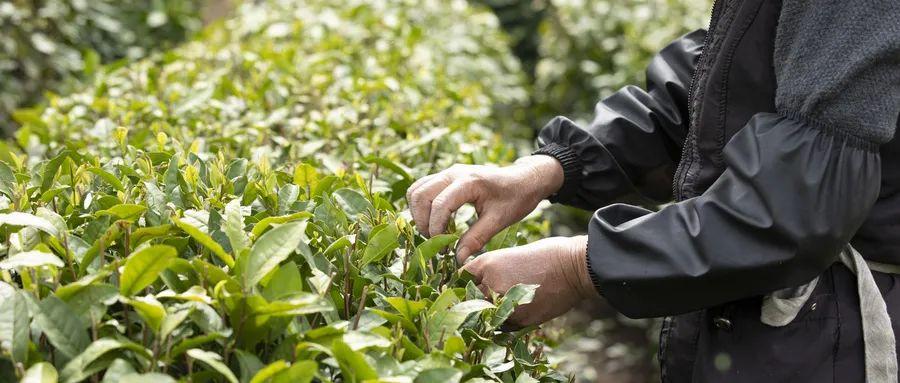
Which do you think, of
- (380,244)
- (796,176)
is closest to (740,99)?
(796,176)

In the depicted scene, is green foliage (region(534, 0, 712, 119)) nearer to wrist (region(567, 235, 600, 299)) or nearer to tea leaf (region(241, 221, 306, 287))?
wrist (region(567, 235, 600, 299))

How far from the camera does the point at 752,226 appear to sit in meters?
1.67

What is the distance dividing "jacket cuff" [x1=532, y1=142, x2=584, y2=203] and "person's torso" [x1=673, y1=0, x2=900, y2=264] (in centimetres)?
50

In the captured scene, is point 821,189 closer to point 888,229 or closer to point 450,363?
point 888,229

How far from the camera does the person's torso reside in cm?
181

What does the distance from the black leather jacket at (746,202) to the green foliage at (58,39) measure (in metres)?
4.17

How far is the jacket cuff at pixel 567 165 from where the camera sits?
7.97 feet

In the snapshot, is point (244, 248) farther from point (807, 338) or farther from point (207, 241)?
point (807, 338)

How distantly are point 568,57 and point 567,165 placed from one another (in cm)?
388

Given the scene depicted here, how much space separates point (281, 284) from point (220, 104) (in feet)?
5.61

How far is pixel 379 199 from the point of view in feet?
7.39

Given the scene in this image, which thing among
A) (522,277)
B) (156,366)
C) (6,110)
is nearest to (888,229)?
(522,277)

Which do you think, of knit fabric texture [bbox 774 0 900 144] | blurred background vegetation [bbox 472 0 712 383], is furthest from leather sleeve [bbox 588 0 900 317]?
blurred background vegetation [bbox 472 0 712 383]

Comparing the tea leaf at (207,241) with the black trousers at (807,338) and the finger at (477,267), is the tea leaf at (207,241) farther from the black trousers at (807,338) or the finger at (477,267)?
the black trousers at (807,338)
